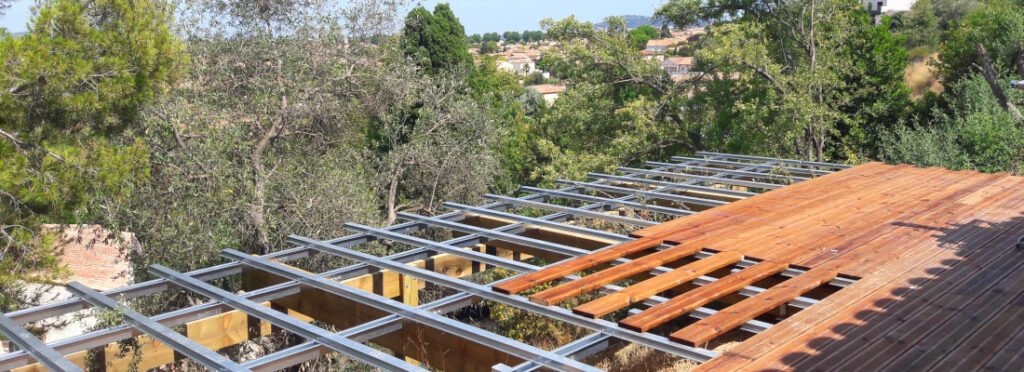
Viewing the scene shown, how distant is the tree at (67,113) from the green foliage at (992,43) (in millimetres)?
19306

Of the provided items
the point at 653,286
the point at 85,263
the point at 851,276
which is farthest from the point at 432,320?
the point at 85,263

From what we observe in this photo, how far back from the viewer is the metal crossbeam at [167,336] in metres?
4.26

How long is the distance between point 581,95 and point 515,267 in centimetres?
1437

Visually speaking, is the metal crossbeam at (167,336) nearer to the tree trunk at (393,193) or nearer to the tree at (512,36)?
the tree trunk at (393,193)

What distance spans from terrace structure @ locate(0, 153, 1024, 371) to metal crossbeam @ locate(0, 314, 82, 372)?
2 centimetres

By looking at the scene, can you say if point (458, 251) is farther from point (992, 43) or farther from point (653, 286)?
point (992, 43)

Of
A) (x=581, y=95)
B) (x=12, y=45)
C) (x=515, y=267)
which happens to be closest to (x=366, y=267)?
(x=515, y=267)

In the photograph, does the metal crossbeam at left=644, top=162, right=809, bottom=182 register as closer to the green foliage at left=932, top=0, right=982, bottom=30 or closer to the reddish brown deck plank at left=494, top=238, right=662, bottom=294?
the reddish brown deck plank at left=494, top=238, right=662, bottom=294

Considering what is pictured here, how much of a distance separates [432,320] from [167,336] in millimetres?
1687

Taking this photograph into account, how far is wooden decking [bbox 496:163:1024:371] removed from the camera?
13.9 feet

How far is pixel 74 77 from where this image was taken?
995cm

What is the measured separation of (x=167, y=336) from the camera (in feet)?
15.9

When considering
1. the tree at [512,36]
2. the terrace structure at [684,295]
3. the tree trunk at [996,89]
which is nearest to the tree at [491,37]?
the tree at [512,36]

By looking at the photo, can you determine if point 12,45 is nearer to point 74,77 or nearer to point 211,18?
point 74,77
